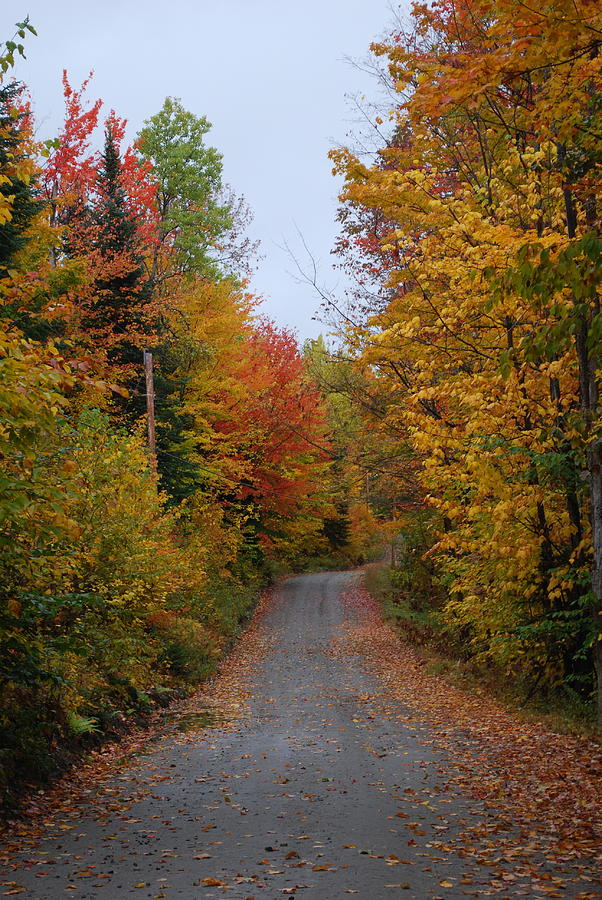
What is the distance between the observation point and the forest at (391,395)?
6.31m

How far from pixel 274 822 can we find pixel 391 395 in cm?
1441

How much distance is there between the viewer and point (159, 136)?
122 ft

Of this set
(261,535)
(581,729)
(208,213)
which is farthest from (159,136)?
(581,729)

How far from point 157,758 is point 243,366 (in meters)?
21.1

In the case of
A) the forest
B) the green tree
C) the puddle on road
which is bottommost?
the puddle on road

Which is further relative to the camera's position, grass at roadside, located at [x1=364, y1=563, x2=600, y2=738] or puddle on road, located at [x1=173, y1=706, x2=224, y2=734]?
puddle on road, located at [x1=173, y1=706, x2=224, y2=734]

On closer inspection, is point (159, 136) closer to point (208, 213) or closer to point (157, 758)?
point (208, 213)

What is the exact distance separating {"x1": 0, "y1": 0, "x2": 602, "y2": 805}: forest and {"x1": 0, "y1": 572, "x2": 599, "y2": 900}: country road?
4.95 ft

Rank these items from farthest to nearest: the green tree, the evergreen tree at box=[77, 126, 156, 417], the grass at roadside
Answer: the green tree → the evergreen tree at box=[77, 126, 156, 417] → the grass at roadside

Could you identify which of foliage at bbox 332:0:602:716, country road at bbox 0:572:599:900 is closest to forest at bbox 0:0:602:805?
foliage at bbox 332:0:602:716

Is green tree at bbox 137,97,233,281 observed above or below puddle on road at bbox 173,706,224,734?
above

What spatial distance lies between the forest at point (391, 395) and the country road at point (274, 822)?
1510 millimetres

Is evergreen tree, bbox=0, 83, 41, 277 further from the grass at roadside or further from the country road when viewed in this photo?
the grass at roadside

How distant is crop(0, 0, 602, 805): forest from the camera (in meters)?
6.31
